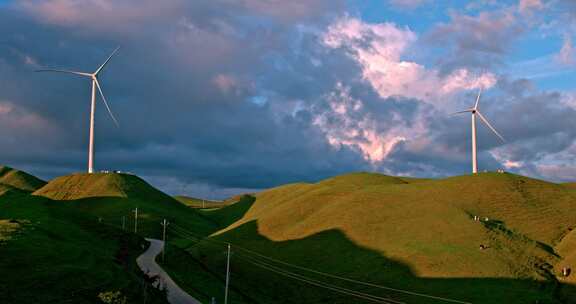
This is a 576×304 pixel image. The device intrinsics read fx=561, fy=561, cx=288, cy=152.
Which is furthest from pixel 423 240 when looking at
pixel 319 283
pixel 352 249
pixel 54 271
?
pixel 54 271

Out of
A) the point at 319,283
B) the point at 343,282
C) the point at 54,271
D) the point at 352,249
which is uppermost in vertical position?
the point at 54,271

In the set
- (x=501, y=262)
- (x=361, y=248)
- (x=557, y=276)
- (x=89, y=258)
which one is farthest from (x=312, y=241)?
(x=89, y=258)

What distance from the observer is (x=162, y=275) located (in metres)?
98.1

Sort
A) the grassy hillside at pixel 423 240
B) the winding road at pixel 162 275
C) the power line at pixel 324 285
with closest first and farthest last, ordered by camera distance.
→ the winding road at pixel 162 275
the power line at pixel 324 285
the grassy hillside at pixel 423 240

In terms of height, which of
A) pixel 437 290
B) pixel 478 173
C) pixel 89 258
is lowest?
pixel 437 290

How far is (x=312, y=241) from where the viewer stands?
151625mm

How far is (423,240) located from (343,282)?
1056 inches

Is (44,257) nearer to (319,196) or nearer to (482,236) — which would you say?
(482,236)

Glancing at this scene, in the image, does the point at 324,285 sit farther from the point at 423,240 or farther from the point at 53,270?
the point at 53,270

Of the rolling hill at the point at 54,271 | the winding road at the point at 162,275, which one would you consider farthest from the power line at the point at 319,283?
the rolling hill at the point at 54,271

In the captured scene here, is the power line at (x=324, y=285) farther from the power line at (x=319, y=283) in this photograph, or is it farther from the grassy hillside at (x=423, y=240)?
the grassy hillside at (x=423, y=240)

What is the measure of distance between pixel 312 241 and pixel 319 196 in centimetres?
4229

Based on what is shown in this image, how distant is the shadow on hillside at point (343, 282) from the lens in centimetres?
10519

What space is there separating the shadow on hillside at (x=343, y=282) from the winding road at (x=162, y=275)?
10925 millimetres
